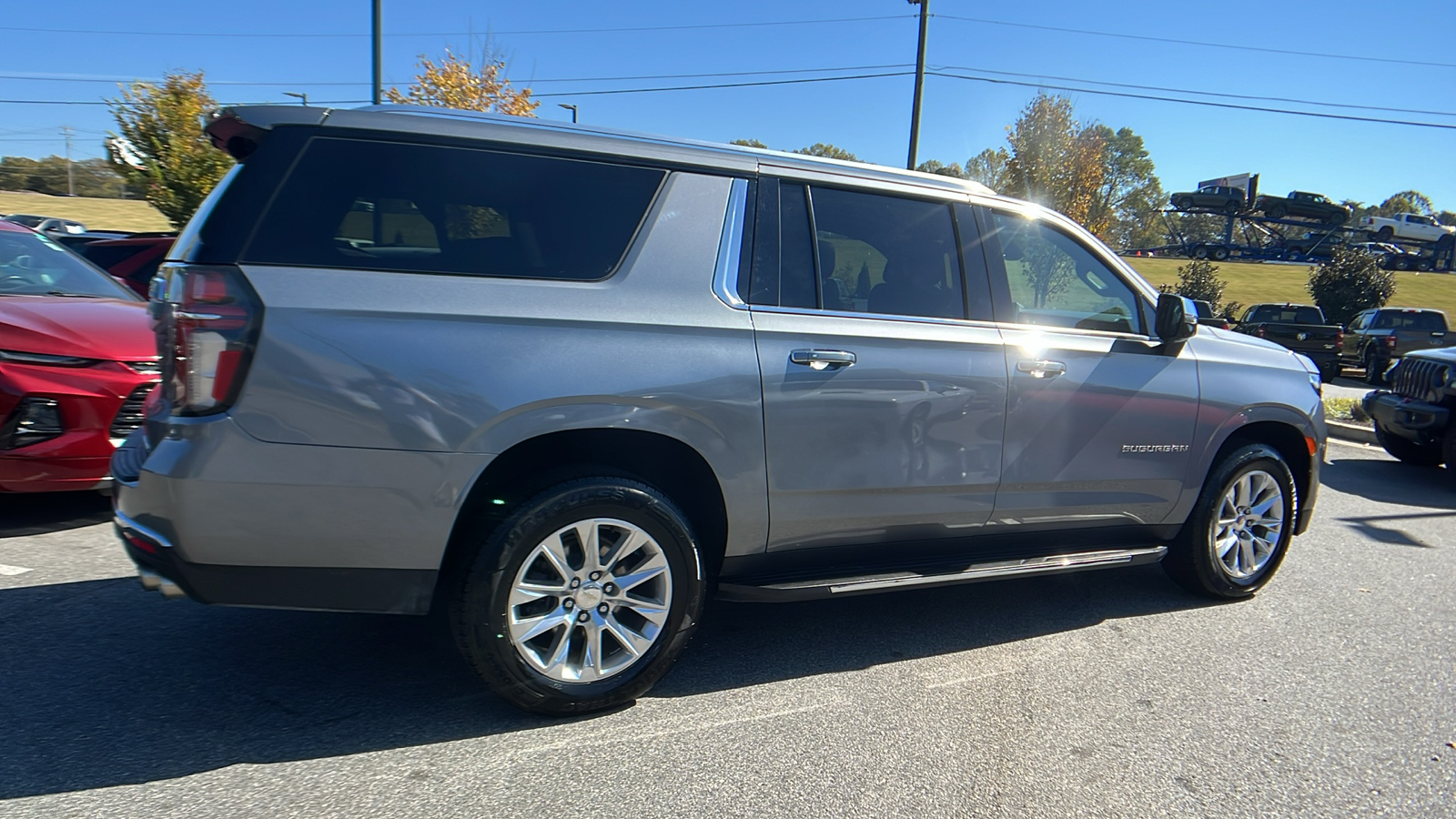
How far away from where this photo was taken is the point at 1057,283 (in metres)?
4.16

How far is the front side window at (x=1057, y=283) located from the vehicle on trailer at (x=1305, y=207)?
2399 inches

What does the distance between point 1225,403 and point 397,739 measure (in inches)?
156

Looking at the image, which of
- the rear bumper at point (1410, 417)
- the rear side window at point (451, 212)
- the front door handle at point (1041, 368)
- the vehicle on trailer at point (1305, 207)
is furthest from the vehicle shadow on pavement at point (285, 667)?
the vehicle on trailer at point (1305, 207)

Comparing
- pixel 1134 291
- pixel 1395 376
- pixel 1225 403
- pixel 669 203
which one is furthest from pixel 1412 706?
pixel 1395 376

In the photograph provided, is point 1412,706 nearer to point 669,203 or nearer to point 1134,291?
point 1134,291

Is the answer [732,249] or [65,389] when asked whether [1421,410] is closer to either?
[732,249]

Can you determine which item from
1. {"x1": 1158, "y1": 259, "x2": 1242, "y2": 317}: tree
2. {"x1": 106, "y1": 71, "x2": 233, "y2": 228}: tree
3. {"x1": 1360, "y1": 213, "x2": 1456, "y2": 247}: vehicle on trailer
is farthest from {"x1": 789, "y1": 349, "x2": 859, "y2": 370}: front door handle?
{"x1": 1360, "y1": 213, "x2": 1456, "y2": 247}: vehicle on trailer

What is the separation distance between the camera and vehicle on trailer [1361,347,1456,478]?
26.7ft

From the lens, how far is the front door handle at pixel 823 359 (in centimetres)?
325

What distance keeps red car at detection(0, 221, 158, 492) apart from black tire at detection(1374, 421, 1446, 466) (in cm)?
1053

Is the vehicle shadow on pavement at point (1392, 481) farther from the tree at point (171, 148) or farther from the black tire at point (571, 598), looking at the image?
the tree at point (171, 148)

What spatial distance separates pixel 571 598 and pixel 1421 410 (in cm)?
875

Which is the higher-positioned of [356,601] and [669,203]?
[669,203]

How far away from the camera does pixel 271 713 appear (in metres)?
2.94
